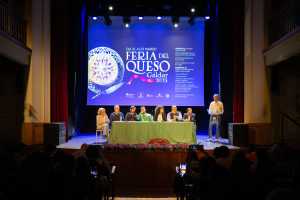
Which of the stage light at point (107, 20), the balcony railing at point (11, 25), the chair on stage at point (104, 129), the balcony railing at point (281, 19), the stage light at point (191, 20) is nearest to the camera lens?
the balcony railing at point (281, 19)

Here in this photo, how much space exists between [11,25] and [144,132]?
3.97 m

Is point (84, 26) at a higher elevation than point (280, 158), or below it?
higher

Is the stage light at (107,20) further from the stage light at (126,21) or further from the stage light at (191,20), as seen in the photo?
the stage light at (191,20)

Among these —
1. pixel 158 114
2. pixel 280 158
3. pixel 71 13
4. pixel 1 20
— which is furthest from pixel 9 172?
pixel 71 13

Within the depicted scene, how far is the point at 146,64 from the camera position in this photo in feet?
43.3

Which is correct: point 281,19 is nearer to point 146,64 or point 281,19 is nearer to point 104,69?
point 146,64

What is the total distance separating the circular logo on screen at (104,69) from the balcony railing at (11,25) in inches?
105

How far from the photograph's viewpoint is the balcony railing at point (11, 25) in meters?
9.99

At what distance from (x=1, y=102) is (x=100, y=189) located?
6.96m

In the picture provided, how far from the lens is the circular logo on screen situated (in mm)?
13180

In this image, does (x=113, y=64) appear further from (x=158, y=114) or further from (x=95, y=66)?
(x=158, y=114)

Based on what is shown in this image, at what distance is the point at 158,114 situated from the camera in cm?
1155

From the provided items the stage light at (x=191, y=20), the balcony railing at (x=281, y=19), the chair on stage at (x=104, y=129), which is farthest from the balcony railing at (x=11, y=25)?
the balcony railing at (x=281, y=19)

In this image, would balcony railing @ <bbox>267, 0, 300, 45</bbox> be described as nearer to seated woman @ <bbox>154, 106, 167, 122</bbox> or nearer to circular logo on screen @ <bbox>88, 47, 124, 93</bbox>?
seated woman @ <bbox>154, 106, 167, 122</bbox>
